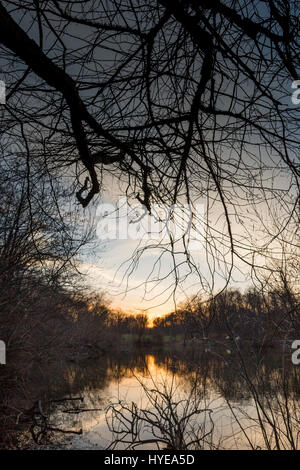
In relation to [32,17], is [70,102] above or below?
below

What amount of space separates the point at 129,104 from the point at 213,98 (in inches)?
20.5

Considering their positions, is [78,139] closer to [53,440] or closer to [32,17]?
[32,17]

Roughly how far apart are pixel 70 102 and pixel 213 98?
28.0 inches

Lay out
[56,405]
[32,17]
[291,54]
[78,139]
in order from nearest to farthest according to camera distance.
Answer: [291,54]
[32,17]
[78,139]
[56,405]

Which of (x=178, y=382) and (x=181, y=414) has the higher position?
(x=178, y=382)

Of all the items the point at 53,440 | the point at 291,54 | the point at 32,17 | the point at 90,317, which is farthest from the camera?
the point at 90,317

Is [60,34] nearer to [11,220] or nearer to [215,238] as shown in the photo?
[215,238]

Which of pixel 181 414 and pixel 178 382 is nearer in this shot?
pixel 181 414

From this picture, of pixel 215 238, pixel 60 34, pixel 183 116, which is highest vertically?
pixel 60 34

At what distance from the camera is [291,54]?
5.27 feet

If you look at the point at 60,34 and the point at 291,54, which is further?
the point at 60,34

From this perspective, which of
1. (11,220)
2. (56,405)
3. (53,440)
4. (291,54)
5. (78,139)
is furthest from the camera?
(56,405)

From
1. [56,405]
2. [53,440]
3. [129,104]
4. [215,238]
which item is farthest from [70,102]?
[56,405]

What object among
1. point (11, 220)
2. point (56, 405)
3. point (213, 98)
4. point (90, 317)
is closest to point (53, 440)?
point (56, 405)
